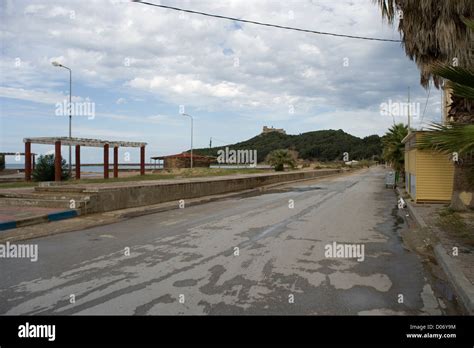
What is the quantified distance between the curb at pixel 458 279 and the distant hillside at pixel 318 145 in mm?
104488

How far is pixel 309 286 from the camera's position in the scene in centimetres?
572

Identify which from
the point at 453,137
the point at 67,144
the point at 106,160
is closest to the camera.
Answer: the point at 453,137

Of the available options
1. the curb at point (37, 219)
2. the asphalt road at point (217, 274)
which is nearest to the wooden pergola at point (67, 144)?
the curb at point (37, 219)

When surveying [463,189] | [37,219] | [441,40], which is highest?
[441,40]

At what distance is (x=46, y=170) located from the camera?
27172 mm

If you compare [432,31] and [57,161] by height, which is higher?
[432,31]

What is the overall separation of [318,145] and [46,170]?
374 ft

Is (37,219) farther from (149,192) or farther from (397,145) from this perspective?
(397,145)

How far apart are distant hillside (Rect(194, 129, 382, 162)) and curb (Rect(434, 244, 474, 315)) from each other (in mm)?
104488

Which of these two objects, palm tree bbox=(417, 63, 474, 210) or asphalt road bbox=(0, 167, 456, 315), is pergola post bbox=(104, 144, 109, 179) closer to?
asphalt road bbox=(0, 167, 456, 315)

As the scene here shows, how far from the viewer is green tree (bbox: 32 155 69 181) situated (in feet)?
89.0

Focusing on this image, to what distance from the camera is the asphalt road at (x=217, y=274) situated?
194 inches

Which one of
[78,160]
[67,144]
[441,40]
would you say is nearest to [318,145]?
[78,160]

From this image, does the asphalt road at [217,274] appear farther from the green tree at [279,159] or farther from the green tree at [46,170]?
the green tree at [279,159]
